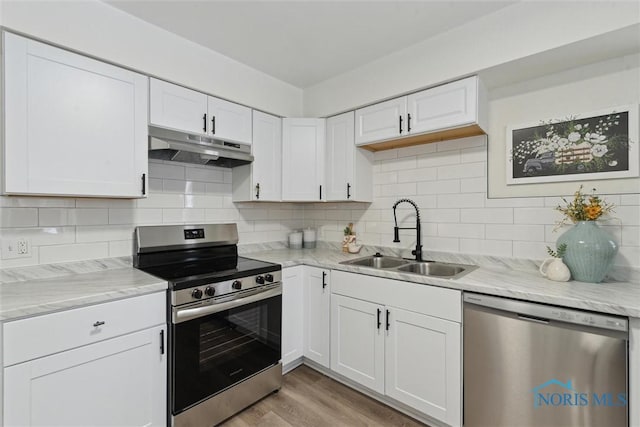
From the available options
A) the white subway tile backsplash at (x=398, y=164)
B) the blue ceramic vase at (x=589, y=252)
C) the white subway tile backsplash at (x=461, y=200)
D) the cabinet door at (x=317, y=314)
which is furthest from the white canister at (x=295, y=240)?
the blue ceramic vase at (x=589, y=252)

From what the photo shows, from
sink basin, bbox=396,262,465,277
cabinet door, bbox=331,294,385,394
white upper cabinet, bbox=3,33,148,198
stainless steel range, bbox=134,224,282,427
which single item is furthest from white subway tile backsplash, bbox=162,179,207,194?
sink basin, bbox=396,262,465,277

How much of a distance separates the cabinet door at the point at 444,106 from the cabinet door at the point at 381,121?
0.08 m

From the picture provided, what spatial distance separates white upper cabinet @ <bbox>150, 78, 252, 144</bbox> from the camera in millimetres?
1997

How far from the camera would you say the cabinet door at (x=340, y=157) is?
2.64 metres

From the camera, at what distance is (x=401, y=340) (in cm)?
193

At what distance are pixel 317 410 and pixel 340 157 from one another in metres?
1.96

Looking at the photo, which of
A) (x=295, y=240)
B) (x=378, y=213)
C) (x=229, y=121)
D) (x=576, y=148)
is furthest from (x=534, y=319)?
(x=229, y=121)

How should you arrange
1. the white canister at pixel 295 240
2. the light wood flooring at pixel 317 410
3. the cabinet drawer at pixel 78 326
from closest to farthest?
the cabinet drawer at pixel 78 326, the light wood flooring at pixel 317 410, the white canister at pixel 295 240

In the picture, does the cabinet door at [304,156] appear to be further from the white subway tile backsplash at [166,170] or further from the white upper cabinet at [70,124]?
the white upper cabinet at [70,124]

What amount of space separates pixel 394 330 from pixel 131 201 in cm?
204

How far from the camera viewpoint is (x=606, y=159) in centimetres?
180

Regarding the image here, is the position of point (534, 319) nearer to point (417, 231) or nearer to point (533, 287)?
point (533, 287)

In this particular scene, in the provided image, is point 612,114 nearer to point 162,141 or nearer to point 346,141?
point 346,141

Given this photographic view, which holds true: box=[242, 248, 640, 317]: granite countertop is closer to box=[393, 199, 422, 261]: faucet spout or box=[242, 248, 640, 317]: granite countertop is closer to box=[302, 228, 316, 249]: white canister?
box=[393, 199, 422, 261]: faucet spout
